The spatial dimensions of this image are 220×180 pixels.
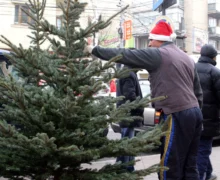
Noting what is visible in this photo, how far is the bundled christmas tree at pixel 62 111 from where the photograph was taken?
2139 mm

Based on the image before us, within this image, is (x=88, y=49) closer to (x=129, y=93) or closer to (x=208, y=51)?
(x=129, y=93)

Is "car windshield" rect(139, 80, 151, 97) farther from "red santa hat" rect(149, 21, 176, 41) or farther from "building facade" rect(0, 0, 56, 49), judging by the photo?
"building facade" rect(0, 0, 56, 49)

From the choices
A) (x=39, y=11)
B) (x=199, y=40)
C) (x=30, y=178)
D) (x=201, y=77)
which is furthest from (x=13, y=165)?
(x=199, y=40)

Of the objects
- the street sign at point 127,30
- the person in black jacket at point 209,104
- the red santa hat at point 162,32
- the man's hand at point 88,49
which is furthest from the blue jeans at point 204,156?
the street sign at point 127,30

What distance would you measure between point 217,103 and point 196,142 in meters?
1.60

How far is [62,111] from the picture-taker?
2113 mm

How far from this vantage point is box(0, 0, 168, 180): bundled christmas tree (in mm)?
2139

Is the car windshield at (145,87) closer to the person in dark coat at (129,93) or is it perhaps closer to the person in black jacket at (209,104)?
the person in dark coat at (129,93)

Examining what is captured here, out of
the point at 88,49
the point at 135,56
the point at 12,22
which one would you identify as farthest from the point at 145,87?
the point at 12,22

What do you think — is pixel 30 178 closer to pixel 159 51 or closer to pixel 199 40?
pixel 159 51

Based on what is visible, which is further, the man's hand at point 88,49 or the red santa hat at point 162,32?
the red santa hat at point 162,32

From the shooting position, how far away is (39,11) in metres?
2.46

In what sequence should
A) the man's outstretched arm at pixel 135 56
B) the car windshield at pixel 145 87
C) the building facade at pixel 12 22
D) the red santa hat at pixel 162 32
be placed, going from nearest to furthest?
the man's outstretched arm at pixel 135 56, the red santa hat at pixel 162 32, the car windshield at pixel 145 87, the building facade at pixel 12 22

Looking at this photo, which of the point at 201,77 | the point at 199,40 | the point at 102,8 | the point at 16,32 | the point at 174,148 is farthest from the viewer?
the point at 199,40
